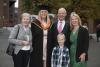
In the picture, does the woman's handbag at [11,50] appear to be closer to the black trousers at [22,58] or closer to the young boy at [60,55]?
the black trousers at [22,58]

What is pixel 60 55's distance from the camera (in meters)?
8.14

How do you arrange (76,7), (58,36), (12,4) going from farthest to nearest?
(12,4) < (76,7) < (58,36)

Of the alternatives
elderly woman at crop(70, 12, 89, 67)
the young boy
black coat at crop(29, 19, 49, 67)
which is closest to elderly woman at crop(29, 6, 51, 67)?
black coat at crop(29, 19, 49, 67)

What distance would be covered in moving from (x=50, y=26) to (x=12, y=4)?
351 feet

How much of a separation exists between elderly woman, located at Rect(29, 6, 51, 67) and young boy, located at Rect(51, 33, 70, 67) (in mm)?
385

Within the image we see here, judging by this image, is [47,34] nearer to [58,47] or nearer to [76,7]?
[58,47]

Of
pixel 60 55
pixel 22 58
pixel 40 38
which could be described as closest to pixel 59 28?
pixel 40 38

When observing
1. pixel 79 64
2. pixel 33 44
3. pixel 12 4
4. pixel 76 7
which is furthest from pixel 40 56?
pixel 12 4

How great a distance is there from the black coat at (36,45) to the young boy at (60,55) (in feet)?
1.58

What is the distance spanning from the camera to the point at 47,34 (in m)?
8.52

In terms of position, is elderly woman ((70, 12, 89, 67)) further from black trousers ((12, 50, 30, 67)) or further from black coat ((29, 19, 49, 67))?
black trousers ((12, 50, 30, 67))

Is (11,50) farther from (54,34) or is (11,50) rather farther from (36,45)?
(54,34)

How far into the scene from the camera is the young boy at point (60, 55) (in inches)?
320

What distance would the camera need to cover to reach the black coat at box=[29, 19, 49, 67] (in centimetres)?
858
